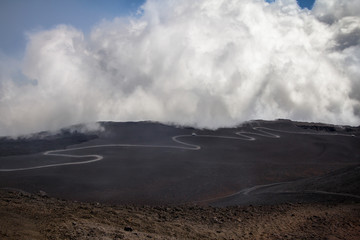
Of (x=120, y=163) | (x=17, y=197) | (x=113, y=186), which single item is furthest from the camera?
(x=120, y=163)

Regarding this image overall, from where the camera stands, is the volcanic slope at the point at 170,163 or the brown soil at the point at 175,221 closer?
the brown soil at the point at 175,221

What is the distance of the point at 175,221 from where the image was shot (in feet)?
30.9

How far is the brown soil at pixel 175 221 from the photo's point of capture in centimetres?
743

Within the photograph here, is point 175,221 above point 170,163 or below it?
below

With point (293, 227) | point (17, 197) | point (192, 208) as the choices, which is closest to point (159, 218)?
point (192, 208)

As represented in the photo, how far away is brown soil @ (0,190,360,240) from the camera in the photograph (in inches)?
293

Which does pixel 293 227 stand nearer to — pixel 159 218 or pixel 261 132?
pixel 159 218

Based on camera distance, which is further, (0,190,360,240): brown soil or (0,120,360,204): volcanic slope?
(0,120,360,204): volcanic slope

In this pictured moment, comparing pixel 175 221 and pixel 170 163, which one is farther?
pixel 170 163

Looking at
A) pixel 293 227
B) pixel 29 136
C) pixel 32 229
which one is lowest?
pixel 293 227

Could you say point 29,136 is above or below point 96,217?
above

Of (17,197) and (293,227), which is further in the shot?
(17,197)

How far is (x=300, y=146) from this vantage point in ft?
82.9

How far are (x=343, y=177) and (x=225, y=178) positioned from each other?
5617 millimetres
